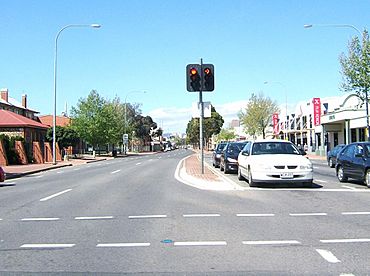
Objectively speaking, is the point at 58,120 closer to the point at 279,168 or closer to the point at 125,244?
the point at 279,168

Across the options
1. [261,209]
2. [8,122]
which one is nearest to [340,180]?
[261,209]

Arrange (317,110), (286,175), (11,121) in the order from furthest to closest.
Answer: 1. (317,110)
2. (11,121)
3. (286,175)

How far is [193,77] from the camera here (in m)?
18.2

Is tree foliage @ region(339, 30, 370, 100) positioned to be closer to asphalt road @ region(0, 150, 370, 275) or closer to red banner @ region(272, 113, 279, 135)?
asphalt road @ region(0, 150, 370, 275)

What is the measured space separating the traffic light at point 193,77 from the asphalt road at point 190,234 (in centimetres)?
578

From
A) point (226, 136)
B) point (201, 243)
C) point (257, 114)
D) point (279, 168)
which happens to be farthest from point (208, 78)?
point (226, 136)

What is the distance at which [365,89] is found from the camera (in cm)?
2834

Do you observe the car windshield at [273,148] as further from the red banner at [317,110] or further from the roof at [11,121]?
the red banner at [317,110]

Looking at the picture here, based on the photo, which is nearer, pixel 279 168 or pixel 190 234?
pixel 190 234

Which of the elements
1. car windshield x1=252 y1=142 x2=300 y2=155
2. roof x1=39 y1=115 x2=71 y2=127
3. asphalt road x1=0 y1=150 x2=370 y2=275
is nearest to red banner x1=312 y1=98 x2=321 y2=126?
roof x1=39 y1=115 x2=71 y2=127

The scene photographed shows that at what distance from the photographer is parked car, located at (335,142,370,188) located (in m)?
15.6

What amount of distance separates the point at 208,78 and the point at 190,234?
11086 millimetres

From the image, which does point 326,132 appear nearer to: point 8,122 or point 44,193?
point 8,122

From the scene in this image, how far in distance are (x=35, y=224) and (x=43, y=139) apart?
46.1 metres
